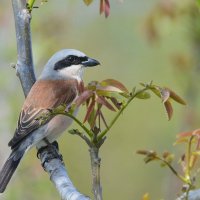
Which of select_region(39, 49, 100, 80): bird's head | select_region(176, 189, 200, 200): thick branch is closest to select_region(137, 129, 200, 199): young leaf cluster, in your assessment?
select_region(176, 189, 200, 200): thick branch

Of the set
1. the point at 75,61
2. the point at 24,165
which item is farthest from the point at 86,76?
the point at 75,61

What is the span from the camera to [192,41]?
463 cm

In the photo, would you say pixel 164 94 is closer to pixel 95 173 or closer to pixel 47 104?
pixel 95 173

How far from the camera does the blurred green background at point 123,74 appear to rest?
4.86 metres

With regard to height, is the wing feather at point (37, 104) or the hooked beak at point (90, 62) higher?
the hooked beak at point (90, 62)

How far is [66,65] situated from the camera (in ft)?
14.8

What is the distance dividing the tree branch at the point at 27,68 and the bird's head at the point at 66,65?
3.52 ft

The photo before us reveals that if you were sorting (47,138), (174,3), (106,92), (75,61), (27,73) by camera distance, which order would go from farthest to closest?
(174,3) → (75,61) → (47,138) → (27,73) → (106,92)

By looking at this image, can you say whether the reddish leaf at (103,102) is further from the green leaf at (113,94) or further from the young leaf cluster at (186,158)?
the young leaf cluster at (186,158)

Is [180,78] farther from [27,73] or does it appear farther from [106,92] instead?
[106,92]

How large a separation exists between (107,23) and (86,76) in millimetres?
1319

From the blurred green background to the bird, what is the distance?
0.36 m

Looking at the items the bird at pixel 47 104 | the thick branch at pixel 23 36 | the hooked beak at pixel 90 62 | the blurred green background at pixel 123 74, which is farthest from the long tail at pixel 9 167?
the blurred green background at pixel 123 74

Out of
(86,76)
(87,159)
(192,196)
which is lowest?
(87,159)
